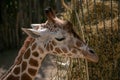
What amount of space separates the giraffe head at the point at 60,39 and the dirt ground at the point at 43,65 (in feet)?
8.81

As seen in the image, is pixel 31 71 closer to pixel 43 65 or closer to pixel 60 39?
pixel 60 39

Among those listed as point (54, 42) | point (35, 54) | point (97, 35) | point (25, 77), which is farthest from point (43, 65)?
point (54, 42)

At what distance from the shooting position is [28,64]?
3248mm

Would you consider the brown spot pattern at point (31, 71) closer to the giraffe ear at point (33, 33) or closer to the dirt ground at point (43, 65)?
the giraffe ear at point (33, 33)

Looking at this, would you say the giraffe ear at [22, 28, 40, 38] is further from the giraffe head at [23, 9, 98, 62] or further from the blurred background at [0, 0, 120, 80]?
the blurred background at [0, 0, 120, 80]

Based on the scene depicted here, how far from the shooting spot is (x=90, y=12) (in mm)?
4164

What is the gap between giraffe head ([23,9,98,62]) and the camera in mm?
3070

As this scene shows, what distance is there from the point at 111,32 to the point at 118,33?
80 millimetres

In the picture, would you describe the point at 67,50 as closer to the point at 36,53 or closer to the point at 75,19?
the point at 36,53

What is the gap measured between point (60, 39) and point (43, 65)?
3.49m

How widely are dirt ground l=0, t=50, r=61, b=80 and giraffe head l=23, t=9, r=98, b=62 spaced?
2.68 metres

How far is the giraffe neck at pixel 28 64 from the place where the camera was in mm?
3186

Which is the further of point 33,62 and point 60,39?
point 33,62

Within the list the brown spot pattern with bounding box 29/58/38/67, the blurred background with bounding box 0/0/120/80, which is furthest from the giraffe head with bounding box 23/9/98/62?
the blurred background with bounding box 0/0/120/80
